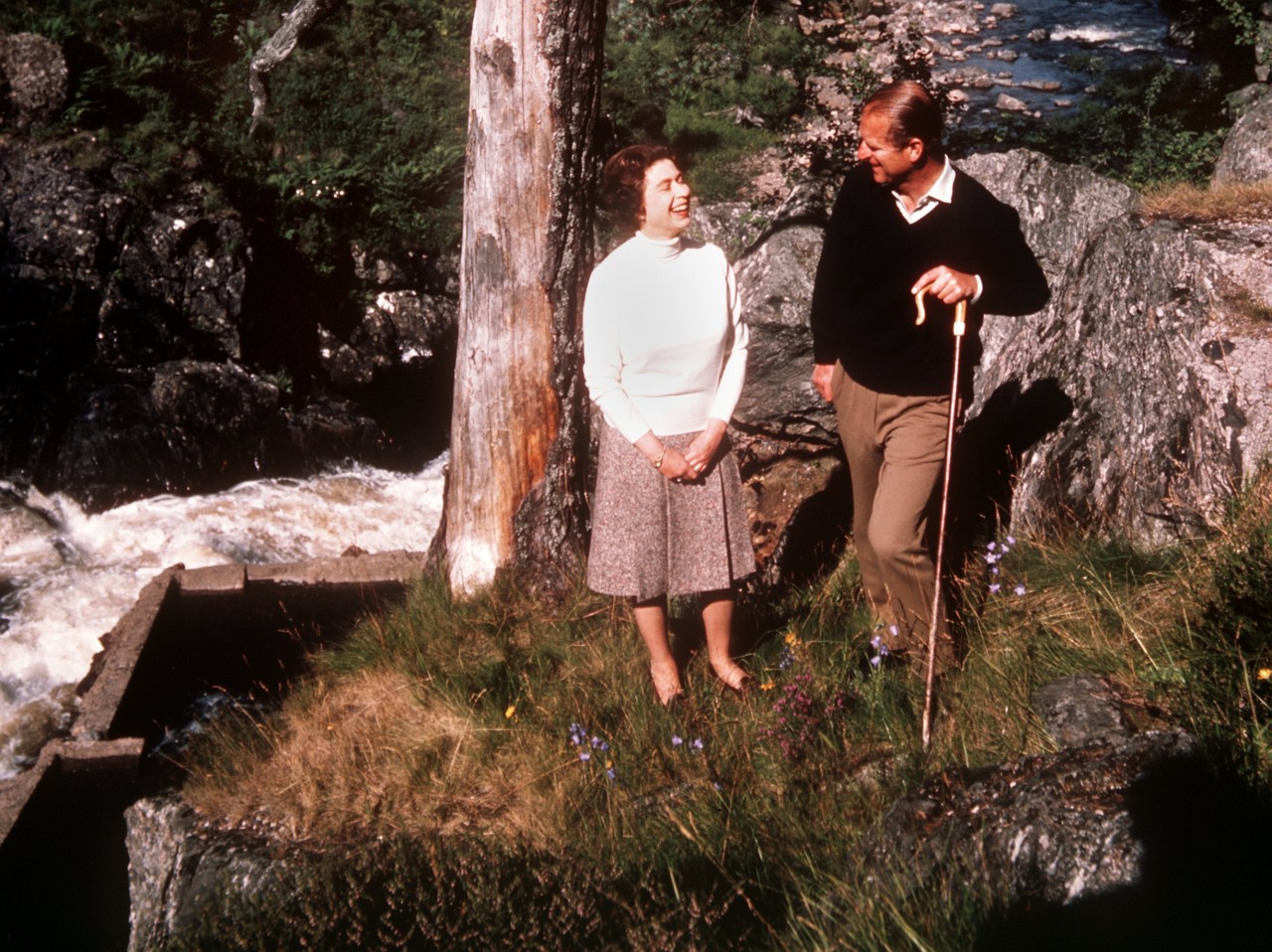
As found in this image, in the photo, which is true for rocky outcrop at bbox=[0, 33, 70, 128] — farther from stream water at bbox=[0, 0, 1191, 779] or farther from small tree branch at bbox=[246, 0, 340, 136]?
stream water at bbox=[0, 0, 1191, 779]

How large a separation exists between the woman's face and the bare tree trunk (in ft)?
4.20

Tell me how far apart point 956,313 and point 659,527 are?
1.31m

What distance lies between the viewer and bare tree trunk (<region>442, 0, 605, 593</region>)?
16.4 feet

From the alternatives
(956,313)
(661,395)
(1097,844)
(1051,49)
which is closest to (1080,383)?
(956,313)

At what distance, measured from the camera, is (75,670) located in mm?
6867

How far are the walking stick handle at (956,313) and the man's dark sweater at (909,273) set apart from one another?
2.3 inches

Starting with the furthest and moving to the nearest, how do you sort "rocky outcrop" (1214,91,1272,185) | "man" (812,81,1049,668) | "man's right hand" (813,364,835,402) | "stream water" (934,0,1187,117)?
"stream water" (934,0,1187,117), "rocky outcrop" (1214,91,1272,185), "man's right hand" (813,364,835,402), "man" (812,81,1049,668)

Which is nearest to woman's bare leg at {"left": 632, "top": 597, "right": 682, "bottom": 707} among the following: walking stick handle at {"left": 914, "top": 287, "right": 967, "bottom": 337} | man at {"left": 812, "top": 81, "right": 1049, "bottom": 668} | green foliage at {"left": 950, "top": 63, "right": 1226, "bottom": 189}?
man at {"left": 812, "top": 81, "right": 1049, "bottom": 668}

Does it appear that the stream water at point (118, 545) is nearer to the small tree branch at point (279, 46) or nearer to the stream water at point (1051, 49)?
the small tree branch at point (279, 46)

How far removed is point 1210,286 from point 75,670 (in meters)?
6.61

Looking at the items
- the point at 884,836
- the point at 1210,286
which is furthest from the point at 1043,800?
the point at 1210,286

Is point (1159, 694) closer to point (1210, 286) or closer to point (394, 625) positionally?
point (1210, 286)

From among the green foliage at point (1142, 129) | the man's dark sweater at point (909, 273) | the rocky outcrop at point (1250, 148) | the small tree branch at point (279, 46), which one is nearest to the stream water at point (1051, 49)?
the green foliage at point (1142, 129)

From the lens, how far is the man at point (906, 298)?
12.6 ft
